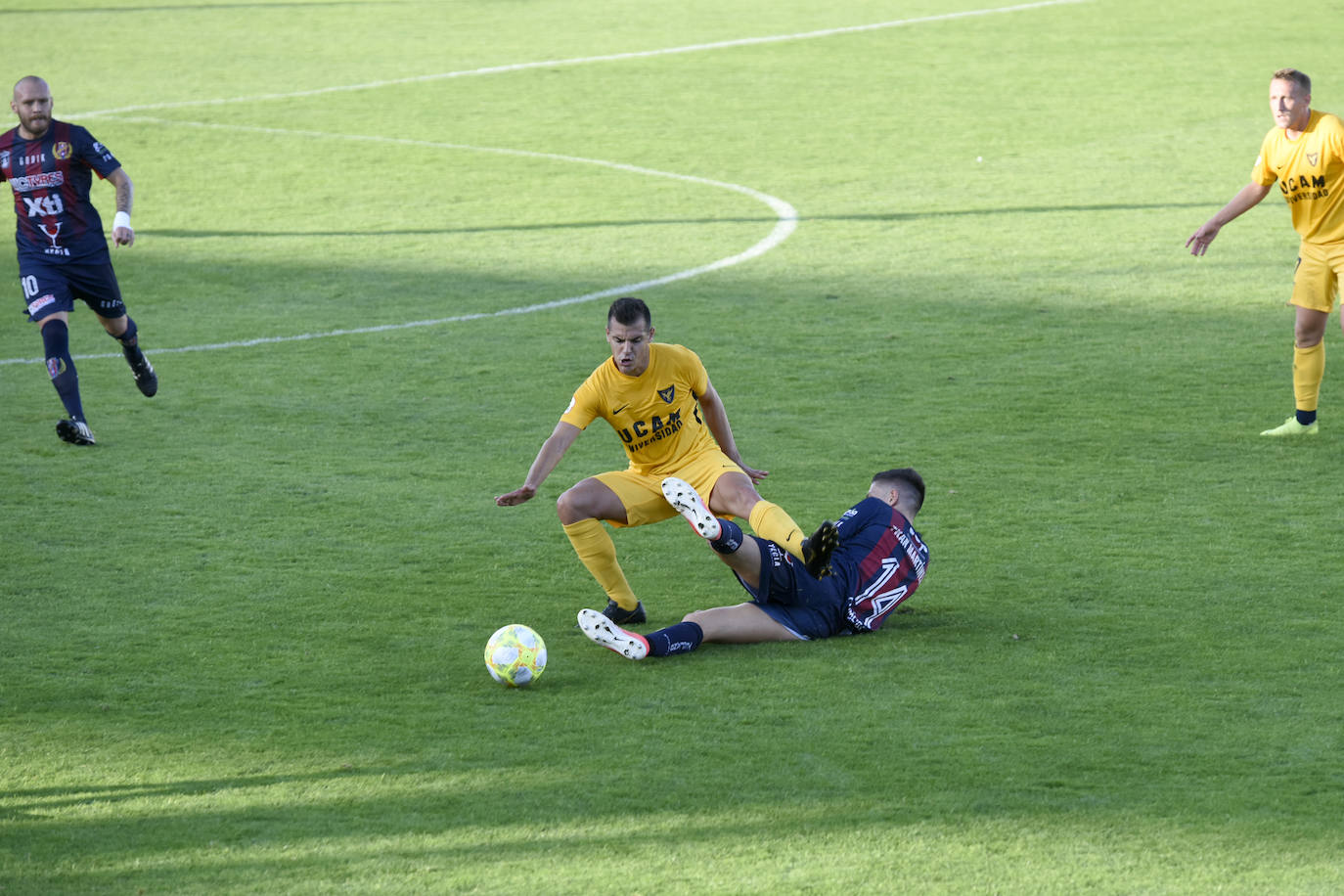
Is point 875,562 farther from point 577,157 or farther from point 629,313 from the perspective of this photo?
point 577,157

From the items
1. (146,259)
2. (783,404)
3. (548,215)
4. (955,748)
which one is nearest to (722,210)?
(548,215)

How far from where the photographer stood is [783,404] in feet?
32.8

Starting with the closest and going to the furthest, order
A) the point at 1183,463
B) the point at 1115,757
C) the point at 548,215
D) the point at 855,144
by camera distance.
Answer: the point at 1115,757, the point at 1183,463, the point at 548,215, the point at 855,144

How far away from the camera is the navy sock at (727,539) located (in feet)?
19.5

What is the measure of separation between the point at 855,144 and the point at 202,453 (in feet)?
38.5

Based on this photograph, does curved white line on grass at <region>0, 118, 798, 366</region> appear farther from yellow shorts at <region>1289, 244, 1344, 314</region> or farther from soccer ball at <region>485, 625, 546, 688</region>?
soccer ball at <region>485, 625, 546, 688</region>

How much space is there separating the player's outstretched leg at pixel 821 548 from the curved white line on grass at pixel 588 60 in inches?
701

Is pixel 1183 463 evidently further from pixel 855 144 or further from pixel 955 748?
pixel 855 144

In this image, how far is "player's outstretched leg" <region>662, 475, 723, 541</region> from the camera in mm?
5914

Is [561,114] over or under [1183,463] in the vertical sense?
over

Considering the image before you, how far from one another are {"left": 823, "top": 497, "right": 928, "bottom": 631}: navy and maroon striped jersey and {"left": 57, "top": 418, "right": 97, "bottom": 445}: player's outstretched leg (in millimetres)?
4698

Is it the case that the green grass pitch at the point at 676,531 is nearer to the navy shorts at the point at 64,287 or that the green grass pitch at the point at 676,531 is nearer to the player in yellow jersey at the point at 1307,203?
the player in yellow jersey at the point at 1307,203

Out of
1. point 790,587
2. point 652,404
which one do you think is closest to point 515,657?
point 790,587

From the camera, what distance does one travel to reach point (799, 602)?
624 cm
